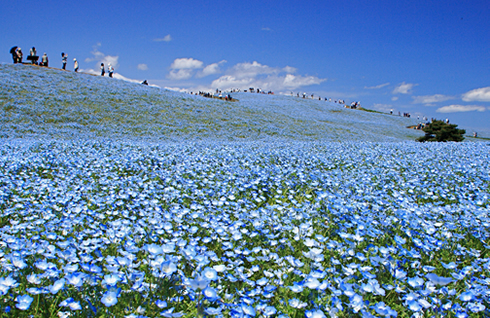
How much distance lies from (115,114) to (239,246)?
71.2ft

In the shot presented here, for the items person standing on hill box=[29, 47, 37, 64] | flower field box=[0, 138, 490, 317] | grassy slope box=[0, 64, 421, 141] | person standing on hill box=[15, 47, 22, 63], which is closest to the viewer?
flower field box=[0, 138, 490, 317]

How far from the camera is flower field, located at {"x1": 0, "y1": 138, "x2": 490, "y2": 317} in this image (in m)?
2.28

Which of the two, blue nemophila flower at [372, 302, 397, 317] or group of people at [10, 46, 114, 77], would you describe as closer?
blue nemophila flower at [372, 302, 397, 317]

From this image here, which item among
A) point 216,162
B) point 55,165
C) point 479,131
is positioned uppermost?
point 479,131

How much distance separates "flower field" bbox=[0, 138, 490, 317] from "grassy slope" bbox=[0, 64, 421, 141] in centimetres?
1105

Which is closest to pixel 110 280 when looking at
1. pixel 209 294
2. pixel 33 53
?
pixel 209 294

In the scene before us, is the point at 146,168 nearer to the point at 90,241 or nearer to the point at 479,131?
the point at 90,241

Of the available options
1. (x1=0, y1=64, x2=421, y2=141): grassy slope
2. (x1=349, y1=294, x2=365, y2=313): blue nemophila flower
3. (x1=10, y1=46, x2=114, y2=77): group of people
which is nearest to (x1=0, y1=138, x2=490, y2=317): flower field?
(x1=349, y1=294, x2=365, y2=313): blue nemophila flower

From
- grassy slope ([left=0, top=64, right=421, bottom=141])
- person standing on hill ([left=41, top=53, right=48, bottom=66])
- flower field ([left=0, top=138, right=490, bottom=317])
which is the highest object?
person standing on hill ([left=41, top=53, right=48, bottom=66])

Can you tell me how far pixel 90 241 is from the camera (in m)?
3.05

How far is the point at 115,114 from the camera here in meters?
22.1

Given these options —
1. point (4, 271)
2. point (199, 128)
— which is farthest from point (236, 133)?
point (4, 271)

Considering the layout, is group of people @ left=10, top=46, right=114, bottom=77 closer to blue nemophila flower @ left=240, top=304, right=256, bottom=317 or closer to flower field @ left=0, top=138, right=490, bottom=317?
flower field @ left=0, top=138, right=490, bottom=317

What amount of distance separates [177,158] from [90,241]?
19.7ft
